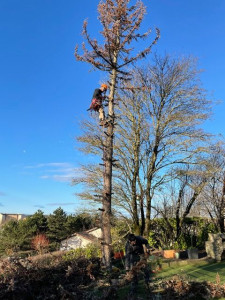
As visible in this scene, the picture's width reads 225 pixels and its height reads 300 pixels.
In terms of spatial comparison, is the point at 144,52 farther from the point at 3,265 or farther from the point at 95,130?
the point at 95,130

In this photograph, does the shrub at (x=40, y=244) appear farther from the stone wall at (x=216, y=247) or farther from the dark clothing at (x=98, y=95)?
the dark clothing at (x=98, y=95)

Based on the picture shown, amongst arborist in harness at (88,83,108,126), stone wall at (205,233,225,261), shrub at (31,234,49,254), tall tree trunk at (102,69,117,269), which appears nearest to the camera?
tall tree trunk at (102,69,117,269)

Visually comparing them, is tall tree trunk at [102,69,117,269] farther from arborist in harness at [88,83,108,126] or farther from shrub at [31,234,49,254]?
shrub at [31,234,49,254]

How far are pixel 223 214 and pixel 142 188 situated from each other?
4.93 m

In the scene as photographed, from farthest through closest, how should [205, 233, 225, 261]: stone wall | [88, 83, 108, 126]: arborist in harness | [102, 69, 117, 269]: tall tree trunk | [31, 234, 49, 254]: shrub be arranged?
1. [31, 234, 49, 254]: shrub
2. [205, 233, 225, 261]: stone wall
3. [88, 83, 108, 126]: arborist in harness
4. [102, 69, 117, 269]: tall tree trunk

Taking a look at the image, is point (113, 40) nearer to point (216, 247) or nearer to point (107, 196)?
point (107, 196)

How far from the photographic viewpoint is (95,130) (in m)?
16.2

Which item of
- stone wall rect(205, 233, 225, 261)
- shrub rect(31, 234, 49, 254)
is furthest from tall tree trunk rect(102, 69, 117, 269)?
shrub rect(31, 234, 49, 254)

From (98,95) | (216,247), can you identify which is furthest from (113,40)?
(216,247)

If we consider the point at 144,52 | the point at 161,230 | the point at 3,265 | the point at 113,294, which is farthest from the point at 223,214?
the point at 3,265

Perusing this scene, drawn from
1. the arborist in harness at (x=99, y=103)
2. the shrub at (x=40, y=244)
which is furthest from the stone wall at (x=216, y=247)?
the shrub at (x=40, y=244)

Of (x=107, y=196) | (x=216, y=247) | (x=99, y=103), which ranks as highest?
(x=99, y=103)

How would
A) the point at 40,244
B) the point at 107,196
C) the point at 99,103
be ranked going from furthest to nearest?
1. the point at 40,244
2. the point at 99,103
3. the point at 107,196

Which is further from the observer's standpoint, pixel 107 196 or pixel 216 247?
pixel 216 247
